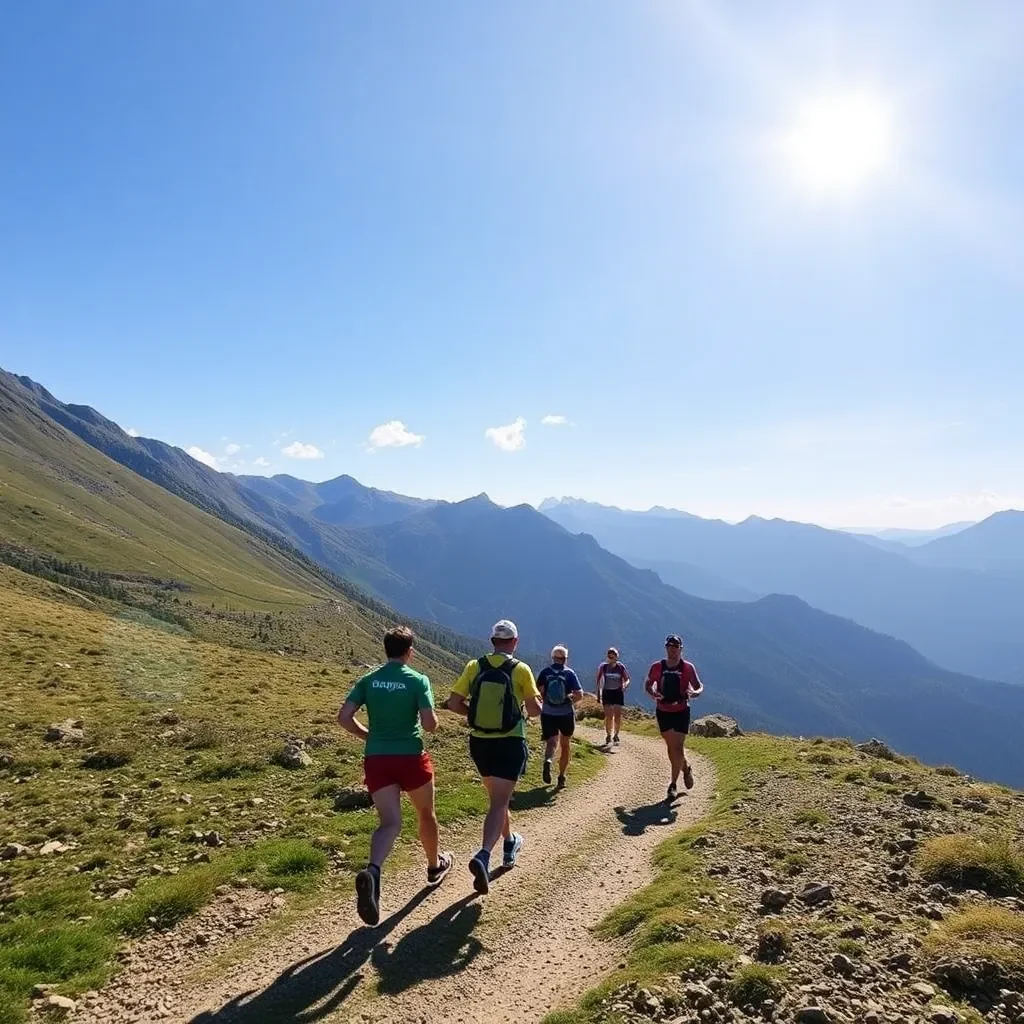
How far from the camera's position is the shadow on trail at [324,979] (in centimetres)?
704

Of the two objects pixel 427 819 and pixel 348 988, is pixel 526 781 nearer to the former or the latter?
pixel 427 819

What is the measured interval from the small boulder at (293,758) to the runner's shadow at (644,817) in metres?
8.44

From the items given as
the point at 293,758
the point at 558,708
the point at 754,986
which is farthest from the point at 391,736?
the point at 293,758

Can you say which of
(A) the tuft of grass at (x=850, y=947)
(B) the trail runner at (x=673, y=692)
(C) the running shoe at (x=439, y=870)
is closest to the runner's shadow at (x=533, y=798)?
(B) the trail runner at (x=673, y=692)

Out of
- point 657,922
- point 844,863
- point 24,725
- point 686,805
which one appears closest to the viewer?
point 657,922

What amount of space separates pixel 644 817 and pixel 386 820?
9.06 m

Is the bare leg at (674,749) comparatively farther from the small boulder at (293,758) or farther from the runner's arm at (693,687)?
the small boulder at (293,758)

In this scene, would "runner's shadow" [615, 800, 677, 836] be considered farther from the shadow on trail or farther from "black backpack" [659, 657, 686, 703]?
the shadow on trail

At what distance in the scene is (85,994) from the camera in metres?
7.38

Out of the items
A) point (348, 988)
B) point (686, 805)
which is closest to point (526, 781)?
point (686, 805)

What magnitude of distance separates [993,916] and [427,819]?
7341 millimetres

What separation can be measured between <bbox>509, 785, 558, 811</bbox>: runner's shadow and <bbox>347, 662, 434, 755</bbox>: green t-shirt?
25.4 ft

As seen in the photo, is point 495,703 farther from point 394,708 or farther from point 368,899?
point 368,899

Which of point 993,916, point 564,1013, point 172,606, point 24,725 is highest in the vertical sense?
point 993,916
